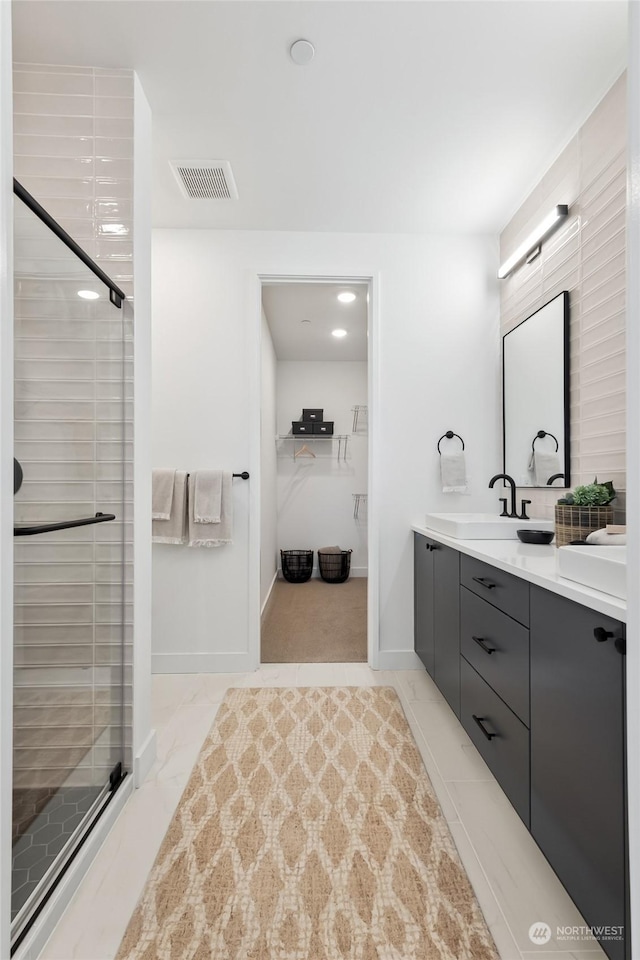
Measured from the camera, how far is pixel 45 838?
4.00 feet

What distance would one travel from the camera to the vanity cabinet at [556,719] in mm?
940

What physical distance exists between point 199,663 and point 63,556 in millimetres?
1543

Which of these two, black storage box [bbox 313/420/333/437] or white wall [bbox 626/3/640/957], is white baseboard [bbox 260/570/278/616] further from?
white wall [bbox 626/3/640/957]

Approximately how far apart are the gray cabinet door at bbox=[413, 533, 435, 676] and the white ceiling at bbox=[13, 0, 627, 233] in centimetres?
170

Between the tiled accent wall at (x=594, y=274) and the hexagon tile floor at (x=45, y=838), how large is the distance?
1951mm

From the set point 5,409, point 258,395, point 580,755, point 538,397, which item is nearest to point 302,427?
point 258,395

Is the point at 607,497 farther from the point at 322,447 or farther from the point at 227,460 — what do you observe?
the point at 322,447

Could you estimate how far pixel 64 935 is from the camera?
1.13 meters

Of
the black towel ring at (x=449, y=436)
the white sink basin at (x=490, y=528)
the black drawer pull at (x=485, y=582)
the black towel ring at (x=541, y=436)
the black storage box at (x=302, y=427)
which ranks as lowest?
the black drawer pull at (x=485, y=582)

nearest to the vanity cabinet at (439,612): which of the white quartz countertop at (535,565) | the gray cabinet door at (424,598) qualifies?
the gray cabinet door at (424,598)

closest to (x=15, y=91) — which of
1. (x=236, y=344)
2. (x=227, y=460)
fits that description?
(x=236, y=344)

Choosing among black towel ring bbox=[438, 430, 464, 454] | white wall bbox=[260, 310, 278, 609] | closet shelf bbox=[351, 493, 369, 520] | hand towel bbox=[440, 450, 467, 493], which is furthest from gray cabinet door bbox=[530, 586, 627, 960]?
closet shelf bbox=[351, 493, 369, 520]

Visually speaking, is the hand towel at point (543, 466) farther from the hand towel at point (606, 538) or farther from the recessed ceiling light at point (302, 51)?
the recessed ceiling light at point (302, 51)

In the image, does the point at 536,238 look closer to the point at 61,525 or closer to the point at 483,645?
the point at 483,645
